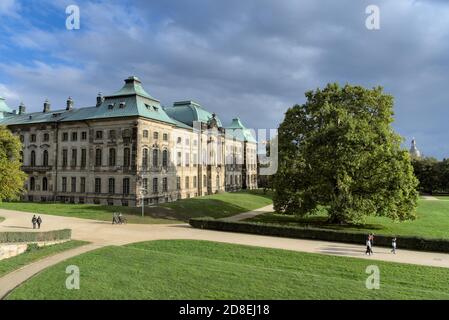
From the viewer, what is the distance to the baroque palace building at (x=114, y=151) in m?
56.8

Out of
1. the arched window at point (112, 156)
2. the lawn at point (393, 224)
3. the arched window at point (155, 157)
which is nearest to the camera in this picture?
the lawn at point (393, 224)

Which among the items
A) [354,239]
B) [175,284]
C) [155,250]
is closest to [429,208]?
[354,239]

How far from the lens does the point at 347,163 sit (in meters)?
38.5

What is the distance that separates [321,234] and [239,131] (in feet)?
245

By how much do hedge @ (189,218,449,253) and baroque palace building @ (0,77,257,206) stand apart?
17.7 meters

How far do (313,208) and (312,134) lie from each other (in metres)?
8.89

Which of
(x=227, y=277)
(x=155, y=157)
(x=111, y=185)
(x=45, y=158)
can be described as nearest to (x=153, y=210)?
(x=111, y=185)

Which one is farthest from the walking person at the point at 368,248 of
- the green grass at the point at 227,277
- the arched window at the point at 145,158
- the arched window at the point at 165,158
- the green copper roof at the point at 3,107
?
the green copper roof at the point at 3,107

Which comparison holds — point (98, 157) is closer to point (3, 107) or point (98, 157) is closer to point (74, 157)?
Result: point (74, 157)

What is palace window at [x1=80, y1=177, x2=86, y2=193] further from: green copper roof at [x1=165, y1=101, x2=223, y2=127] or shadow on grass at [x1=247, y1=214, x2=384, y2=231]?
shadow on grass at [x1=247, y1=214, x2=384, y2=231]

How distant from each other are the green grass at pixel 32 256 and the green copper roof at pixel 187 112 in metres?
47.9

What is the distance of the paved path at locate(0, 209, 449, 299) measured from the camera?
2495 centimetres

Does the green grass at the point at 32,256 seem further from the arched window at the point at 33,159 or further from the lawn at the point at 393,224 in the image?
the arched window at the point at 33,159
